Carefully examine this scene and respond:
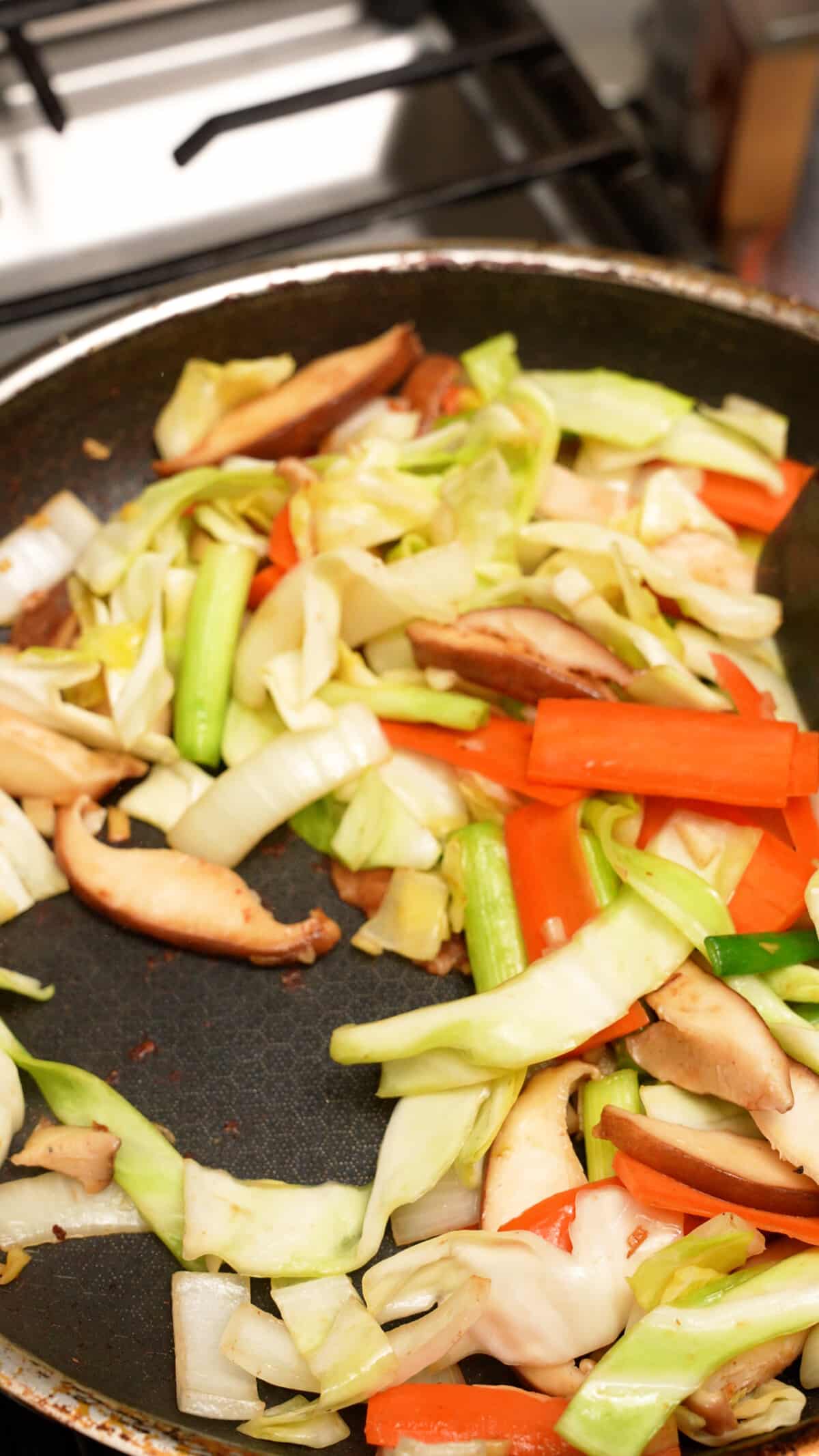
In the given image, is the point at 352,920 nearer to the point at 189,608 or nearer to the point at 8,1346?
the point at 189,608

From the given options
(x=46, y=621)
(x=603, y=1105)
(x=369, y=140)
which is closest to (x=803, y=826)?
(x=603, y=1105)

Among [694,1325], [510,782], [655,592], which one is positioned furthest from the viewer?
[655,592]

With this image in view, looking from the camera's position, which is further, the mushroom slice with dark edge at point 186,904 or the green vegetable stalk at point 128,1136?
the mushroom slice with dark edge at point 186,904

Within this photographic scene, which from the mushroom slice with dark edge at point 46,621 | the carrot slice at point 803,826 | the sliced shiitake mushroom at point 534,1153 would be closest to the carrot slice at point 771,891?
the carrot slice at point 803,826

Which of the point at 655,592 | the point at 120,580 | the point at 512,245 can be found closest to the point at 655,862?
the point at 655,592

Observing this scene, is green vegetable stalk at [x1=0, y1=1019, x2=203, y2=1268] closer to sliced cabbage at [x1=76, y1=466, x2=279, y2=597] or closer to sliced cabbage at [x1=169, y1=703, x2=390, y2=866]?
sliced cabbage at [x1=169, y1=703, x2=390, y2=866]

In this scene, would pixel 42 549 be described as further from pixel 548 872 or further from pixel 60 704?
pixel 548 872

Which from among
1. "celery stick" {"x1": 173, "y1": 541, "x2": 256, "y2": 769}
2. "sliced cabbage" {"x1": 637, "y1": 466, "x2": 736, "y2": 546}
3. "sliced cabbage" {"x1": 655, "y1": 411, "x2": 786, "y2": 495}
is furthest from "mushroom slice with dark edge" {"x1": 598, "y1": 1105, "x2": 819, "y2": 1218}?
"sliced cabbage" {"x1": 655, "y1": 411, "x2": 786, "y2": 495}

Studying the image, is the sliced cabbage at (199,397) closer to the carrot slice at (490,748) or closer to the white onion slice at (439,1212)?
the carrot slice at (490,748)
